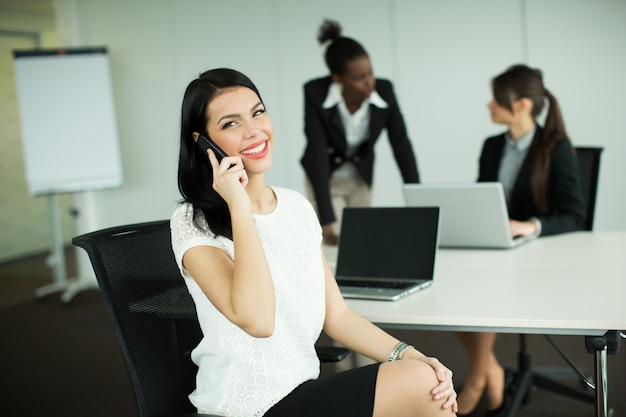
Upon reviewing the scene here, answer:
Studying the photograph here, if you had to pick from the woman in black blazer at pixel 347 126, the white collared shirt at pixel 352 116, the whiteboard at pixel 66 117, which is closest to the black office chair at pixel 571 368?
the woman in black blazer at pixel 347 126

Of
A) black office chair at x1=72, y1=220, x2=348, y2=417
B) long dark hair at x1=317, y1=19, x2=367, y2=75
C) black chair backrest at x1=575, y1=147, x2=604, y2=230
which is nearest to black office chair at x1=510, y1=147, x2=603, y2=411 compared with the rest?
black chair backrest at x1=575, y1=147, x2=604, y2=230

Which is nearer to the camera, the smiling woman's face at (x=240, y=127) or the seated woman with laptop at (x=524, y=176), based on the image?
the smiling woman's face at (x=240, y=127)

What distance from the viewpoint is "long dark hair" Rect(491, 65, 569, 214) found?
10.0 ft

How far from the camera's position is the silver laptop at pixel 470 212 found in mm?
2541

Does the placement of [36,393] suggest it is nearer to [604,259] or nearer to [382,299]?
[382,299]

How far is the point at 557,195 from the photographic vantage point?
3025 millimetres

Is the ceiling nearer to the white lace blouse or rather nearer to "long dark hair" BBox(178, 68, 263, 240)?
"long dark hair" BBox(178, 68, 263, 240)

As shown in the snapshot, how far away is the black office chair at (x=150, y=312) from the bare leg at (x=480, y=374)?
111 cm

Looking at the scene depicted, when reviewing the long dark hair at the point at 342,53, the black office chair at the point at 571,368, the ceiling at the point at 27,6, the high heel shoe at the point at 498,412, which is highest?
the ceiling at the point at 27,6

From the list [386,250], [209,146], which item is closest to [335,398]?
[209,146]

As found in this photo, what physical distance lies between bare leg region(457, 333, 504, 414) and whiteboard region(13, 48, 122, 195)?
421cm

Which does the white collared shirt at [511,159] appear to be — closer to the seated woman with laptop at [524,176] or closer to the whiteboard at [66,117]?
the seated woman with laptop at [524,176]

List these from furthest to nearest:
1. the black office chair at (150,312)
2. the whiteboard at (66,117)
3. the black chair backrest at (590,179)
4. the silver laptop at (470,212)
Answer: the whiteboard at (66,117) < the black chair backrest at (590,179) < the silver laptop at (470,212) < the black office chair at (150,312)

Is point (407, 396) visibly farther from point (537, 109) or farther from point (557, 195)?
point (537, 109)
